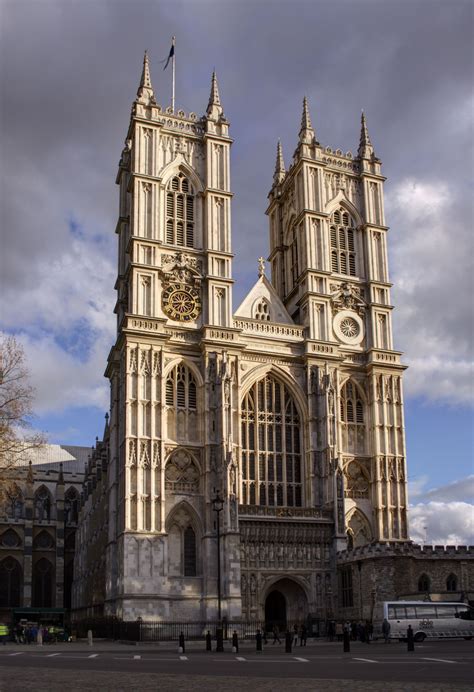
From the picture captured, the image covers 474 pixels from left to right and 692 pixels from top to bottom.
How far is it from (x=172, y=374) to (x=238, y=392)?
13.9ft

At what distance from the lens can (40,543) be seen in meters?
82.4

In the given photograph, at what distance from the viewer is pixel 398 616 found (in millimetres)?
38312

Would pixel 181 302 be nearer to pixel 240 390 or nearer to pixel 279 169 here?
pixel 240 390

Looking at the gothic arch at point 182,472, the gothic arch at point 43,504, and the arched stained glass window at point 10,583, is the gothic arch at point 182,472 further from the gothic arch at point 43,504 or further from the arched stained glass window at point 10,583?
the gothic arch at point 43,504

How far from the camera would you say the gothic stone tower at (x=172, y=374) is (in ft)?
153

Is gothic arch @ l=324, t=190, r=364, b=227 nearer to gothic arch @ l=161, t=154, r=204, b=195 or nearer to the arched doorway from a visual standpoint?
gothic arch @ l=161, t=154, r=204, b=195

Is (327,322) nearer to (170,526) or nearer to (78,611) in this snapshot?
(170,526)

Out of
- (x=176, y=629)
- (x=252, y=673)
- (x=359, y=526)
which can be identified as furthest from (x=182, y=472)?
(x=252, y=673)

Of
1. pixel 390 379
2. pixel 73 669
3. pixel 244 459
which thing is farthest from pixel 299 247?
pixel 73 669

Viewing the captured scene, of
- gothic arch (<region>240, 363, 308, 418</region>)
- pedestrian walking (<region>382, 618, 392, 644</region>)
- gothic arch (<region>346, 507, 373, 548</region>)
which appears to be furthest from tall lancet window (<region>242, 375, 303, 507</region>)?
pedestrian walking (<region>382, 618, 392, 644</region>)

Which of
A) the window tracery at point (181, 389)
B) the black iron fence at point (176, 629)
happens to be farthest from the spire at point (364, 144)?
the black iron fence at point (176, 629)

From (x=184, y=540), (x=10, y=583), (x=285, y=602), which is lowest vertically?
(x=285, y=602)

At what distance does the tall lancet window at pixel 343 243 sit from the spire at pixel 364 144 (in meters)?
5.22

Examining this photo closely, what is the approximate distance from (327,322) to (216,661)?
3300cm
